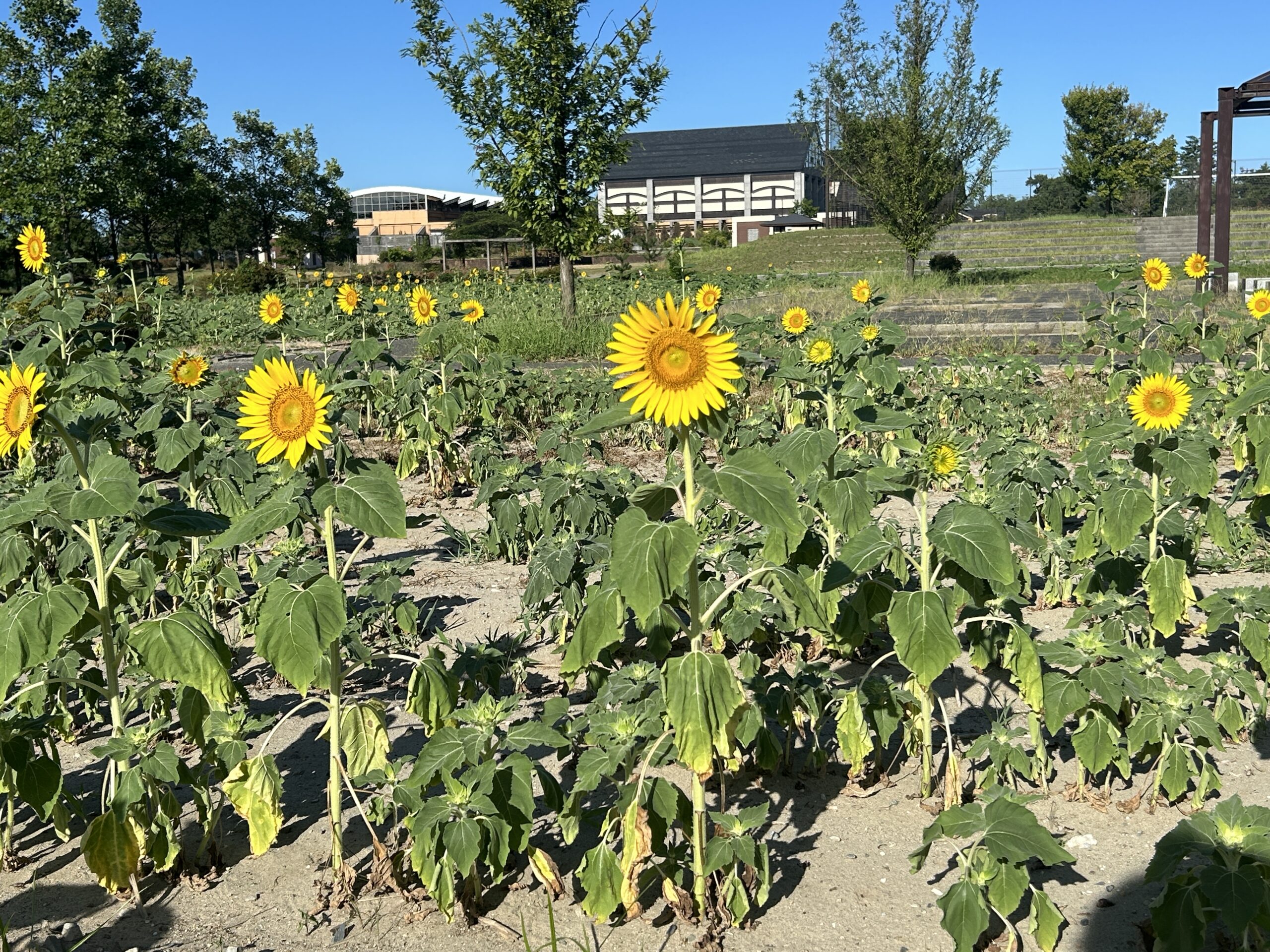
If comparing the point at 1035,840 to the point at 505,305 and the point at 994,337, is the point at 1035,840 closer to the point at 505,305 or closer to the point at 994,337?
the point at 994,337

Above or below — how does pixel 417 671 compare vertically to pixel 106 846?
above

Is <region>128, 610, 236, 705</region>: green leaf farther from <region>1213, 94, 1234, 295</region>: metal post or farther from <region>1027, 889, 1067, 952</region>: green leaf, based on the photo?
<region>1213, 94, 1234, 295</region>: metal post

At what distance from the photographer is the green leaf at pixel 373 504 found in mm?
2135

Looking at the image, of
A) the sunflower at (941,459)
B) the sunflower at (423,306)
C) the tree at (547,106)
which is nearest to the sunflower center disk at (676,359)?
the sunflower at (941,459)

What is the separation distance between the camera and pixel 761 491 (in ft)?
6.51

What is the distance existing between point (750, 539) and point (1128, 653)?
1.31 meters

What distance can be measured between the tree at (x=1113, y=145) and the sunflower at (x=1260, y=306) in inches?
1742

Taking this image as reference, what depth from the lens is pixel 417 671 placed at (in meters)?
2.52

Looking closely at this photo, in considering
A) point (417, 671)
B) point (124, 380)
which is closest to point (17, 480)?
point (124, 380)

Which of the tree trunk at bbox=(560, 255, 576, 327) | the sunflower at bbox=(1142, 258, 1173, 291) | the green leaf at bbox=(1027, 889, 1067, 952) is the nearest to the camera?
the green leaf at bbox=(1027, 889, 1067, 952)

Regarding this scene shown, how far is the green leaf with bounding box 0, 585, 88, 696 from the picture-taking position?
2.14 m

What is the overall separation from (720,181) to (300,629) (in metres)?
71.9

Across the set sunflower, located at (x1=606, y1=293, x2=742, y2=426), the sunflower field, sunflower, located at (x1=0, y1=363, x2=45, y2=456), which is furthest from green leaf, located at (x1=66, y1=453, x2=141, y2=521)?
sunflower, located at (x1=606, y1=293, x2=742, y2=426)

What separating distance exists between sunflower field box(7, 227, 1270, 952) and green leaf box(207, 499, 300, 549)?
1 cm
